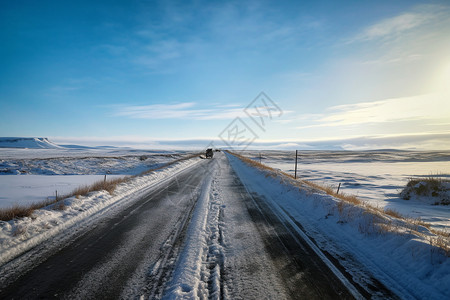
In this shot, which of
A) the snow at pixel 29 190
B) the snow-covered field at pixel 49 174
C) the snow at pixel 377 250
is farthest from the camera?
the snow-covered field at pixel 49 174

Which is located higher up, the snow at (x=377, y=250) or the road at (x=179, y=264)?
the snow at (x=377, y=250)

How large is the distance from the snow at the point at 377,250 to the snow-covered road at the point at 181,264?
0.32 metres

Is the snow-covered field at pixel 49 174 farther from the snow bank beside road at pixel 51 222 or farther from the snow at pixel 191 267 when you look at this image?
the snow at pixel 191 267

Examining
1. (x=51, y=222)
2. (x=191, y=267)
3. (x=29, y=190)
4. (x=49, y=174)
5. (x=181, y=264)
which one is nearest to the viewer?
Result: (x=191, y=267)

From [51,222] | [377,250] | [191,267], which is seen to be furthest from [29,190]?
[377,250]

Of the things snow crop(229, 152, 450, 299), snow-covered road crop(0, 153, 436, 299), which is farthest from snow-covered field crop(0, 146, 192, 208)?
snow crop(229, 152, 450, 299)

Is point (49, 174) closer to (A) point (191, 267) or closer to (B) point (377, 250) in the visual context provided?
(A) point (191, 267)

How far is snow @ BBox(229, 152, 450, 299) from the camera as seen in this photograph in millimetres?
A: 3347

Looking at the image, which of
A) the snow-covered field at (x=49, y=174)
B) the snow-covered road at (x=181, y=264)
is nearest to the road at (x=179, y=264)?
the snow-covered road at (x=181, y=264)

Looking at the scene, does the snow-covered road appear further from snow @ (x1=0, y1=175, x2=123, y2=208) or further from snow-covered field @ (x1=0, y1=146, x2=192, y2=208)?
snow-covered field @ (x1=0, y1=146, x2=192, y2=208)

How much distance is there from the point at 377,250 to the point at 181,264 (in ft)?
13.7

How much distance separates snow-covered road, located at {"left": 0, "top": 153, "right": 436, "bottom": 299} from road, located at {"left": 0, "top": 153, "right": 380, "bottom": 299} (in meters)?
0.02

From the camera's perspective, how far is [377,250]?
4.46 m

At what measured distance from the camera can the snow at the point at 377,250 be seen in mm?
3347
